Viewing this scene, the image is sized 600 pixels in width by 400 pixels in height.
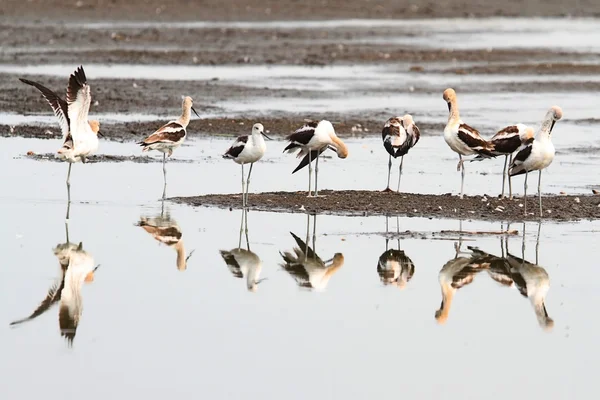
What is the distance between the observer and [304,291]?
40.5 feet

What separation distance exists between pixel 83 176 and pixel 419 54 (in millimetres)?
19418

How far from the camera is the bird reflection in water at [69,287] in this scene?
10.9 meters

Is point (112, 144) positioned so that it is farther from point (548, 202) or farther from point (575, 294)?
point (575, 294)

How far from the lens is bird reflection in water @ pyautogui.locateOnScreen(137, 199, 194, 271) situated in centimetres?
1354

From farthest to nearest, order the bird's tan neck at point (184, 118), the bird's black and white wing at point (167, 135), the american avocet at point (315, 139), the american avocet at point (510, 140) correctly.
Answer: the bird's tan neck at point (184, 118) < the bird's black and white wing at point (167, 135) < the american avocet at point (315, 139) < the american avocet at point (510, 140)

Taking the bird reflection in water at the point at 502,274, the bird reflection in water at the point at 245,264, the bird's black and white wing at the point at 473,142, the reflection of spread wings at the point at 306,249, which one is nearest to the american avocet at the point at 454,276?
the bird reflection in water at the point at 502,274

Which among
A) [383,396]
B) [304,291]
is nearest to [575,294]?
[304,291]

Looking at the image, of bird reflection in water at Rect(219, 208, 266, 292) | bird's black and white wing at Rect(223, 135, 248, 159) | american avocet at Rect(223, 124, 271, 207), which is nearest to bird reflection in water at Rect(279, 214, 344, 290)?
bird reflection in water at Rect(219, 208, 266, 292)

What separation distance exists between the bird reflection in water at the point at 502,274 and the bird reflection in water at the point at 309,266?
1.12 m

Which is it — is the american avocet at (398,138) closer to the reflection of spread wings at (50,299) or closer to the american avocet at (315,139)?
the american avocet at (315,139)

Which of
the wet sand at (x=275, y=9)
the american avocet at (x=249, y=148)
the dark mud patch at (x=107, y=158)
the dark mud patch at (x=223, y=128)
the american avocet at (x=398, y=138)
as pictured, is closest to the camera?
the american avocet at (x=249, y=148)

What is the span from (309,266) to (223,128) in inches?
401

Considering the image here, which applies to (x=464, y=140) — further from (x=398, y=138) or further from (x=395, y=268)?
(x=395, y=268)

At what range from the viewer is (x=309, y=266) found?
13320 mm
